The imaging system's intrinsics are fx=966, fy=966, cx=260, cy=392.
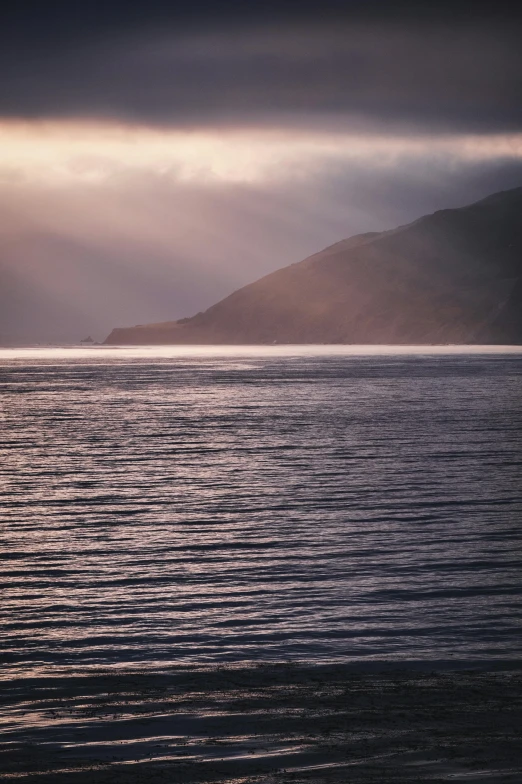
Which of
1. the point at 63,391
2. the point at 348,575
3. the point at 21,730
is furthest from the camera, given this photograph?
the point at 63,391

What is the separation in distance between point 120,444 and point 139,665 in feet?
147

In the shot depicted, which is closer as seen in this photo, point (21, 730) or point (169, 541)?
point (21, 730)

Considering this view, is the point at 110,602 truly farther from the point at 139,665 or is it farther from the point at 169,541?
the point at 169,541

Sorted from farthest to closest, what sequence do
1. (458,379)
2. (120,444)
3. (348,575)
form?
(458,379), (120,444), (348,575)

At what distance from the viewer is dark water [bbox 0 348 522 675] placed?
19.2 metres

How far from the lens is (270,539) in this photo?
98.3ft

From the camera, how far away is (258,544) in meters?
29.1

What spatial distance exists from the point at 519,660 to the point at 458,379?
133 metres

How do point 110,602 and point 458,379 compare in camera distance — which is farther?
point 458,379

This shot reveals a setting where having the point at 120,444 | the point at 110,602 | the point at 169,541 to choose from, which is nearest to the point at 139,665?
the point at 110,602

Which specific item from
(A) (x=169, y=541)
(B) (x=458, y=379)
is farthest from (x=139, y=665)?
(B) (x=458, y=379)

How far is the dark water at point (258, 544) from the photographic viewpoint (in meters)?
19.2

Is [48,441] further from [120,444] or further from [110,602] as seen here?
[110,602]

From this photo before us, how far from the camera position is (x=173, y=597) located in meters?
22.6
